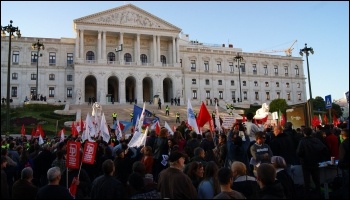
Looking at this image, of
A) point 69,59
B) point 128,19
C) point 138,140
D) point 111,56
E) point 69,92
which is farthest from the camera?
point 111,56

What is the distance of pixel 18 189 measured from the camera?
21.2 ft

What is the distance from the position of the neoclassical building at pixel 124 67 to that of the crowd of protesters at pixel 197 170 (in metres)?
47.0

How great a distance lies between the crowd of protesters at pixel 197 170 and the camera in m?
5.58

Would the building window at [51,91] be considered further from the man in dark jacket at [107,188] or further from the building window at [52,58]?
the man in dark jacket at [107,188]

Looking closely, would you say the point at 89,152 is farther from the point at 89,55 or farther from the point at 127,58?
the point at 127,58

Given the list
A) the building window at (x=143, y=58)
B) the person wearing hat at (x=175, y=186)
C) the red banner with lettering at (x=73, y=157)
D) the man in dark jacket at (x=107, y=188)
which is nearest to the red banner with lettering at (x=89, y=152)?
the red banner with lettering at (x=73, y=157)

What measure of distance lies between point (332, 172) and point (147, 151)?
16.7 feet

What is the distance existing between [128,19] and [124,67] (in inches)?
366

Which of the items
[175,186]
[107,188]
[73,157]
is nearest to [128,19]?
[73,157]

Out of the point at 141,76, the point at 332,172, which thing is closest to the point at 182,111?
the point at 141,76

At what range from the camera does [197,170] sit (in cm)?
657

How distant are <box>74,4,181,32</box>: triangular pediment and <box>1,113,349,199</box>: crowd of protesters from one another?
176 ft

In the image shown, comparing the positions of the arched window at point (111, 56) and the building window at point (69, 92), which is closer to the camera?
the building window at point (69, 92)

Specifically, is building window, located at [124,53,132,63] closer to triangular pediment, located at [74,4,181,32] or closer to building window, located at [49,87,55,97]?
triangular pediment, located at [74,4,181,32]
